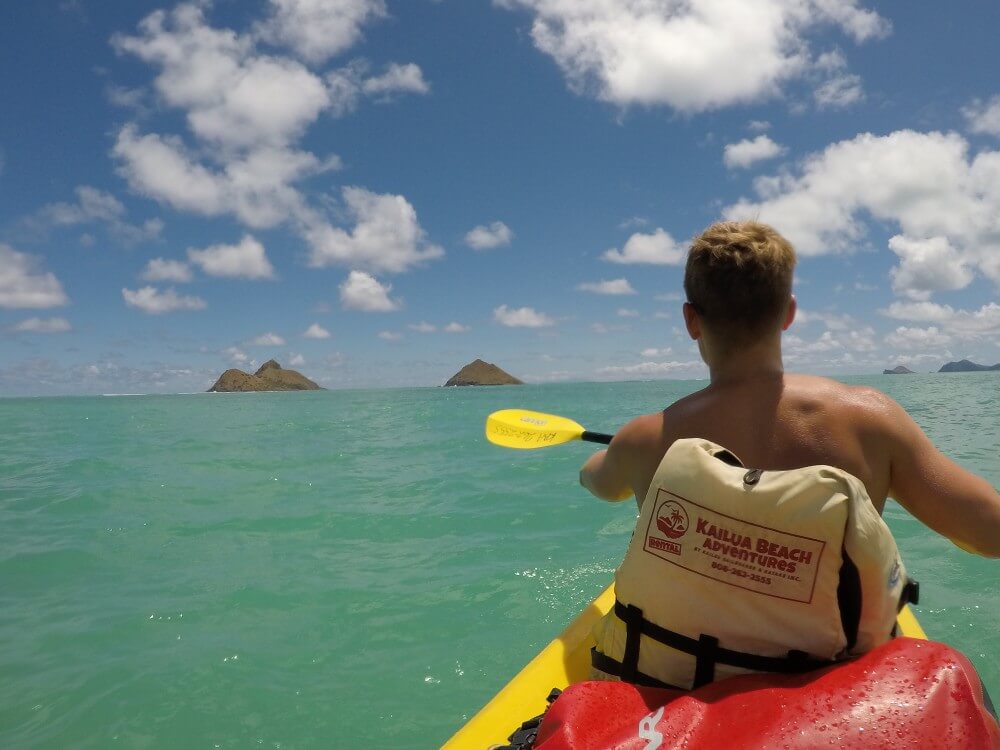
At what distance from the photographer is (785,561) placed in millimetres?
1523

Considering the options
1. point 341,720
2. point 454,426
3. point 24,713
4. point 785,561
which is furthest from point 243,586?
point 454,426

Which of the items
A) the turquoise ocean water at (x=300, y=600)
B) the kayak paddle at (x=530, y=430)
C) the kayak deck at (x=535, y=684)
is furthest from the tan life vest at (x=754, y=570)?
the turquoise ocean water at (x=300, y=600)

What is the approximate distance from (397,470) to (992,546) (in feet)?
39.2

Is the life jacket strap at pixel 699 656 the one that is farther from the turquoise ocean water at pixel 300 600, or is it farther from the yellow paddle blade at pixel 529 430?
the turquoise ocean water at pixel 300 600

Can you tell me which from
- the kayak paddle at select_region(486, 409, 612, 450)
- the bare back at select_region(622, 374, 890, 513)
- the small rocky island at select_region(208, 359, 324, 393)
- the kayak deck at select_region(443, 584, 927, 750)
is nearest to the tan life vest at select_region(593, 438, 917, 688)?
the bare back at select_region(622, 374, 890, 513)

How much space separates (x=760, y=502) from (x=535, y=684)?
Result: 5.41 feet

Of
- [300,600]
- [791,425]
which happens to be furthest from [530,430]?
[300,600]

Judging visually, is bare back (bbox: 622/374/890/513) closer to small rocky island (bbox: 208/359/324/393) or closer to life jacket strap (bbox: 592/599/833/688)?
life jacket strap (bbox: 592/599/833/688)

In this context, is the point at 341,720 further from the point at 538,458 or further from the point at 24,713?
the point at 538,458

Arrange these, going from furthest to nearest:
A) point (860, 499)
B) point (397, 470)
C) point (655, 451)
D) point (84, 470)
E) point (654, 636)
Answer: point (84, 470) → point (397, 470) → point (655, 451) → point (654, 636) → point (860, 499)

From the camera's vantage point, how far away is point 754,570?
1560mm

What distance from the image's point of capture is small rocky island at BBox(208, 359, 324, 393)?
164000mm

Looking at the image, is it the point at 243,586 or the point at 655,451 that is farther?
the point at 243,586

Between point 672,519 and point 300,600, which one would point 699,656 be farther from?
point 300,600
